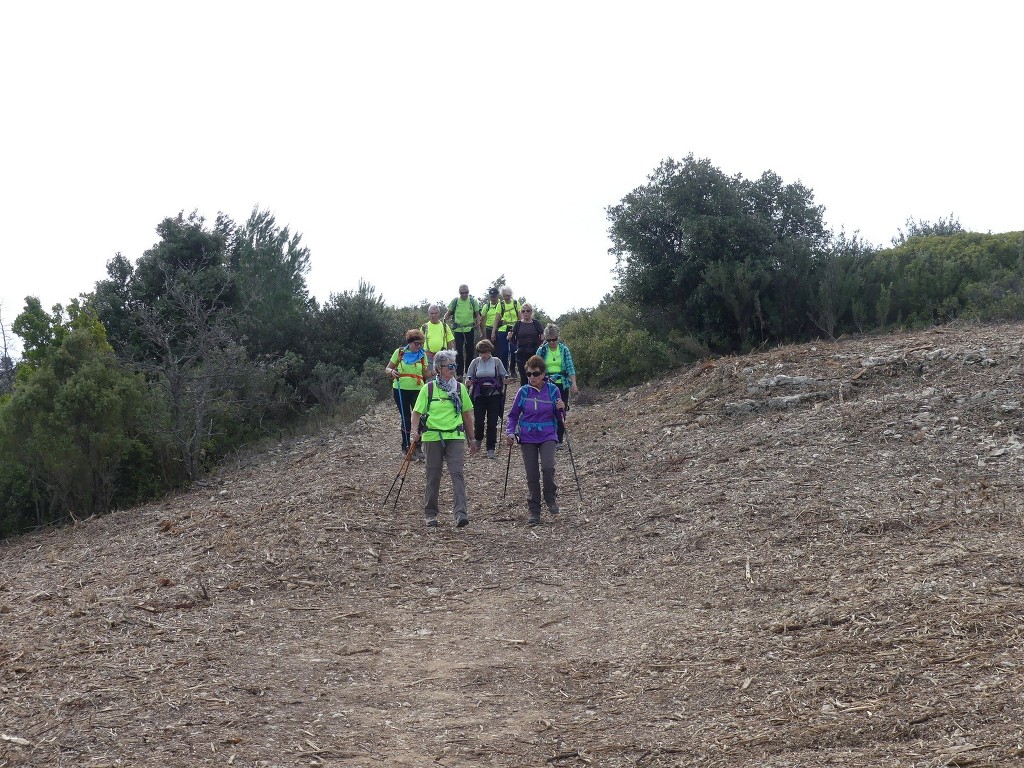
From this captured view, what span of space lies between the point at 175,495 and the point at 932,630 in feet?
49.4

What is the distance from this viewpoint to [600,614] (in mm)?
7934

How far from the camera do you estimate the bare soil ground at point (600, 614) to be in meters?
5.43

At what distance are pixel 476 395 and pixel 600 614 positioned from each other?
606 centimetres

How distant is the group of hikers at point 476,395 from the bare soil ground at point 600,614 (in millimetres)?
561

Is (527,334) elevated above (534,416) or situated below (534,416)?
above

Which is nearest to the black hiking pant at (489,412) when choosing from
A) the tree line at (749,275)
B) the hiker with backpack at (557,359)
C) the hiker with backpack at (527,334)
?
the hiker with backpack at (557,359)

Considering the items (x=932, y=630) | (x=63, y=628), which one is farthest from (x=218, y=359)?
(x=932, y=630)

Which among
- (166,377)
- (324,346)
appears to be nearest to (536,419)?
(166,377)

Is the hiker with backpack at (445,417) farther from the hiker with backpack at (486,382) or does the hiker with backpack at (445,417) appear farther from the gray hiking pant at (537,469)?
the hiker with backpack at (486,382)

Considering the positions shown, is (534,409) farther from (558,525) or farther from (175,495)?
(175,495)

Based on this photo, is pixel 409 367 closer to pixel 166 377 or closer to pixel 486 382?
pixel 486 382

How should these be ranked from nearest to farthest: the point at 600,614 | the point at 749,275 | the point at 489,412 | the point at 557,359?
the point at 600,614
the point at 557,359
the point at 489,412
the point at 749,275

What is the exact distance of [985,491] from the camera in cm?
952

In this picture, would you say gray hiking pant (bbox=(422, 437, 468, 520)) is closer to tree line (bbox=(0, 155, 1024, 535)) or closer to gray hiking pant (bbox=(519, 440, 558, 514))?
gray hiking pant (bbox=(519, 440, 558, 514))
